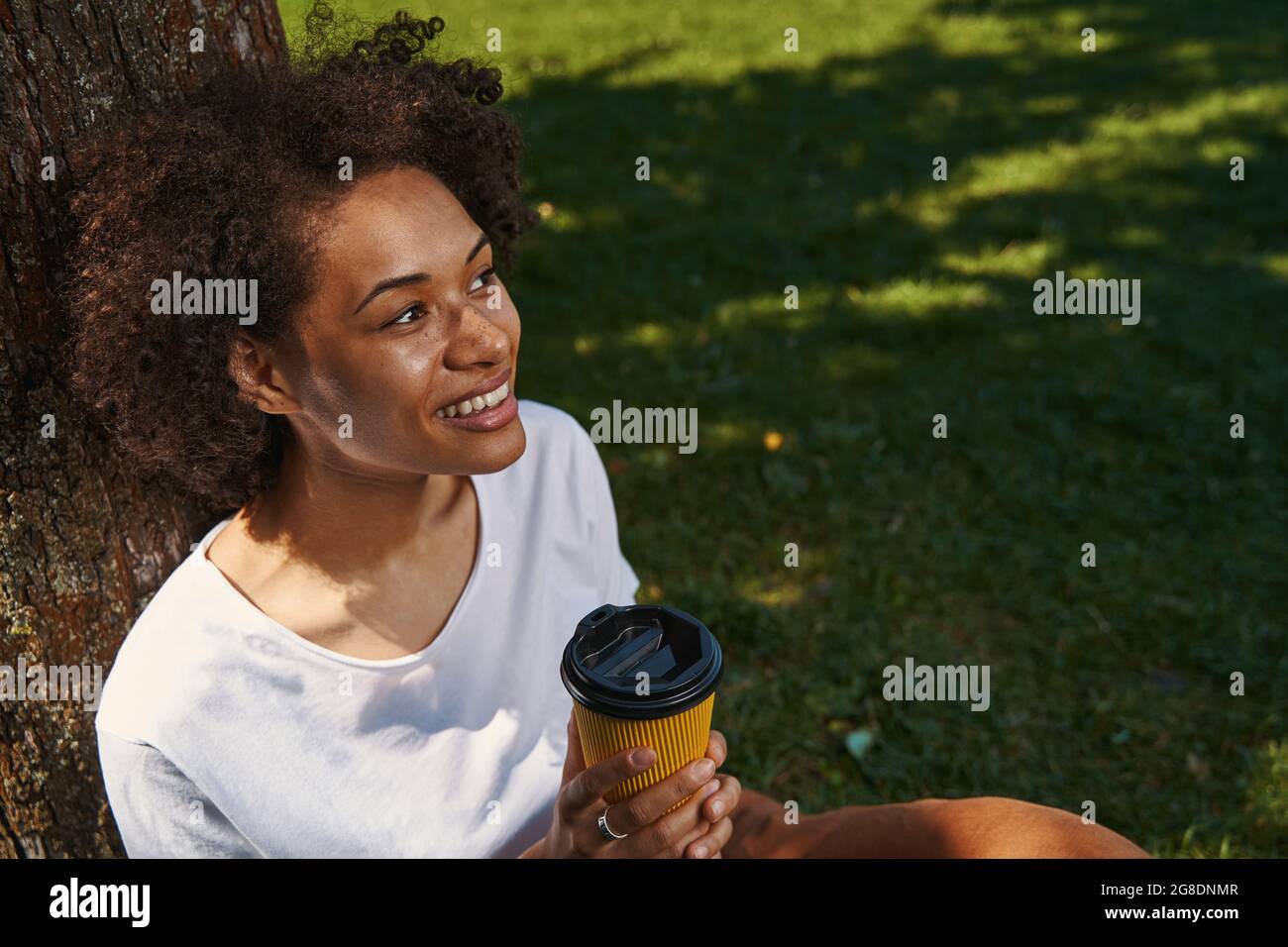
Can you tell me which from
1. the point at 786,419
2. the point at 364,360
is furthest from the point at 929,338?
the point at 364,360

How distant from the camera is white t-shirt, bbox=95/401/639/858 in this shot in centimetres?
205

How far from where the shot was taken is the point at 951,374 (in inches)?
199

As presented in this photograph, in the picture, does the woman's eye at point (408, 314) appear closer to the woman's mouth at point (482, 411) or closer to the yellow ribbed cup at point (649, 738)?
the woman's mouth at point (482, 411)

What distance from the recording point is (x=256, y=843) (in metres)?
2.13

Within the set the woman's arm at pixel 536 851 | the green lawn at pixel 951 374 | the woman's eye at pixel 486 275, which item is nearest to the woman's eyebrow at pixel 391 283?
the woman's eye at pixel 486 275

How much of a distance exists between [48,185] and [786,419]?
130 inches

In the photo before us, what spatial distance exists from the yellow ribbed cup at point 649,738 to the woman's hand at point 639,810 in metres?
0.02

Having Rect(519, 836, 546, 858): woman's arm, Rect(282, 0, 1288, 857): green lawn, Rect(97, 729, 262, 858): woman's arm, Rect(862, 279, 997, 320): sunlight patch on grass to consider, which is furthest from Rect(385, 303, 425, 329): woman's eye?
Rect(862, 279, 997, 320): sunlight patch on grass

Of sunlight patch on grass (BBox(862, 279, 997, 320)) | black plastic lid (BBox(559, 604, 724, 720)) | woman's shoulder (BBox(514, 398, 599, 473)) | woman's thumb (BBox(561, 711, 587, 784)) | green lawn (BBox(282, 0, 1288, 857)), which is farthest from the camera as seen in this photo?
sunlight patch on grass (BBox(862, 279, 997, 320))

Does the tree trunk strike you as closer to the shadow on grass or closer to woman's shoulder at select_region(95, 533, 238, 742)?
woman's shoulder at select_region(95, 533, 238, 742)

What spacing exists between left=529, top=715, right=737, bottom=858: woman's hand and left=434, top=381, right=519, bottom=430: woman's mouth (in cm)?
55

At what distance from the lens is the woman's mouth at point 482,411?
2.05 metres

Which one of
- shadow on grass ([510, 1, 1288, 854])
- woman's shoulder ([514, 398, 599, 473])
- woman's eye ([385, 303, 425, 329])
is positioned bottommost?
shadow on grass ([510, 1, 1288, 854])

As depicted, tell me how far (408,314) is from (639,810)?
3.02 ft
